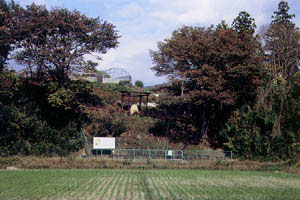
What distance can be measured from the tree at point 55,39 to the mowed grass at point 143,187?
11.3 m

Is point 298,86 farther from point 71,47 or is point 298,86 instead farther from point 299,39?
point 71,47

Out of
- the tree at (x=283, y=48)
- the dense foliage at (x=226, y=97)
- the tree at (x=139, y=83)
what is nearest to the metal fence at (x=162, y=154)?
the dense foliage at (x=226, y=97)

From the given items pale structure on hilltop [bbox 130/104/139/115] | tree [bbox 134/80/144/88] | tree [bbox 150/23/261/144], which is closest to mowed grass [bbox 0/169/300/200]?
tree [bbox 150/23/261/144]

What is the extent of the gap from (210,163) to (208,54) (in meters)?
9.65

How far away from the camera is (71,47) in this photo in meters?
31.2

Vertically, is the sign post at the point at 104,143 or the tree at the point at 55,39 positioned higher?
the tree at the point at 55,39

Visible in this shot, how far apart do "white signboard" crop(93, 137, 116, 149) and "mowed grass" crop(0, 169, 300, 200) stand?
6.61 meters

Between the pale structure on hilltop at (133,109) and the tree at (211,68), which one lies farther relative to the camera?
the pale structure on hilltop at (133,109)

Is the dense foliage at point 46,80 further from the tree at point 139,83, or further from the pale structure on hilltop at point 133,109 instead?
the tree at point 139,83

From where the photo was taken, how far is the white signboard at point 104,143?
29.9m

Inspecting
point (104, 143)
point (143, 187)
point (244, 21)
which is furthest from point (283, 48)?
point (143, 187)

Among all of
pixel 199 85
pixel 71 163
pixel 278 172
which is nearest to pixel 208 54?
pixel 199 85

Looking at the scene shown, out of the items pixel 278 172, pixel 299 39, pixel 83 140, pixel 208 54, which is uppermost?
pixel 299 39

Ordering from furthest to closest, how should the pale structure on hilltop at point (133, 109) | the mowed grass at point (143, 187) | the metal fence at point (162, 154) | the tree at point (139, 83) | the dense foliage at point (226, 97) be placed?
the tree at point (139, 83) → the pale structure on hilltop at point (133, 109) → the dense foliage at point (226, 97) → the metal fence at point (162, 154) → the mowed grass at point (143, 187)
